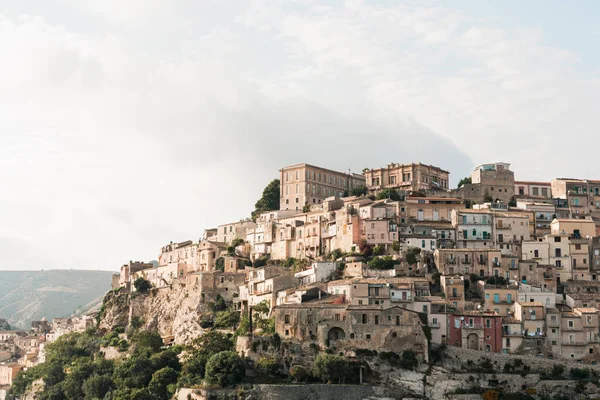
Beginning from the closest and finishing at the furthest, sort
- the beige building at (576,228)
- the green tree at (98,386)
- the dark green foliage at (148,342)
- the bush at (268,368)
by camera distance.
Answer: the bush at (268,368), the green tree at (98,386), the dark green foliage at (148,342), the beige building at (576,228)

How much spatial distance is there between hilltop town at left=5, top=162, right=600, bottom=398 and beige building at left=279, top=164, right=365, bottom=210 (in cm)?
14

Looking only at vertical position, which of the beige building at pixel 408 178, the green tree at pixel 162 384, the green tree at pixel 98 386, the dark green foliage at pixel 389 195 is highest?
the beige building at pixel 408 178

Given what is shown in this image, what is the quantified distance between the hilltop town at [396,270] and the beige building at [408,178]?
14cm

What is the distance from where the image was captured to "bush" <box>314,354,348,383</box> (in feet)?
186

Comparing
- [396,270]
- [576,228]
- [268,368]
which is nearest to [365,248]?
[396,270]

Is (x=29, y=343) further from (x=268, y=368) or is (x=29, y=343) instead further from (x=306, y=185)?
(x=268, y=368)

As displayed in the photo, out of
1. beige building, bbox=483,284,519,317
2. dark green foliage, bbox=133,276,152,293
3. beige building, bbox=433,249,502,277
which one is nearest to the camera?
beige building, bbox=483,284,519,317

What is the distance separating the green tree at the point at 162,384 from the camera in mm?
62500

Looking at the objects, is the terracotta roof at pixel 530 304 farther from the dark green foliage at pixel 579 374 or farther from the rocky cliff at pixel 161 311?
the rocky cliff at pixel 161 311

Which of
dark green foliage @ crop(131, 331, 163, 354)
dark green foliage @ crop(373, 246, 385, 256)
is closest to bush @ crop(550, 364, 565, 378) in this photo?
dark green foliage @ crop(373, 246, 385, 256)

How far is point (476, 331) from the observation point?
61.3m

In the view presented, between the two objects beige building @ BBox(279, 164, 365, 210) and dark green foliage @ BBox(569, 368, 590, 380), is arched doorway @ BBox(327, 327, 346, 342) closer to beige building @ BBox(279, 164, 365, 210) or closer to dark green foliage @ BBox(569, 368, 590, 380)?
dark green foliage @ BBox(569, 368, 590, 380)

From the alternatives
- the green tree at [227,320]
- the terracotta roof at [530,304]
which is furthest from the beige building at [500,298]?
the green tree at [227,320]

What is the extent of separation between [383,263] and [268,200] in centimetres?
2619
